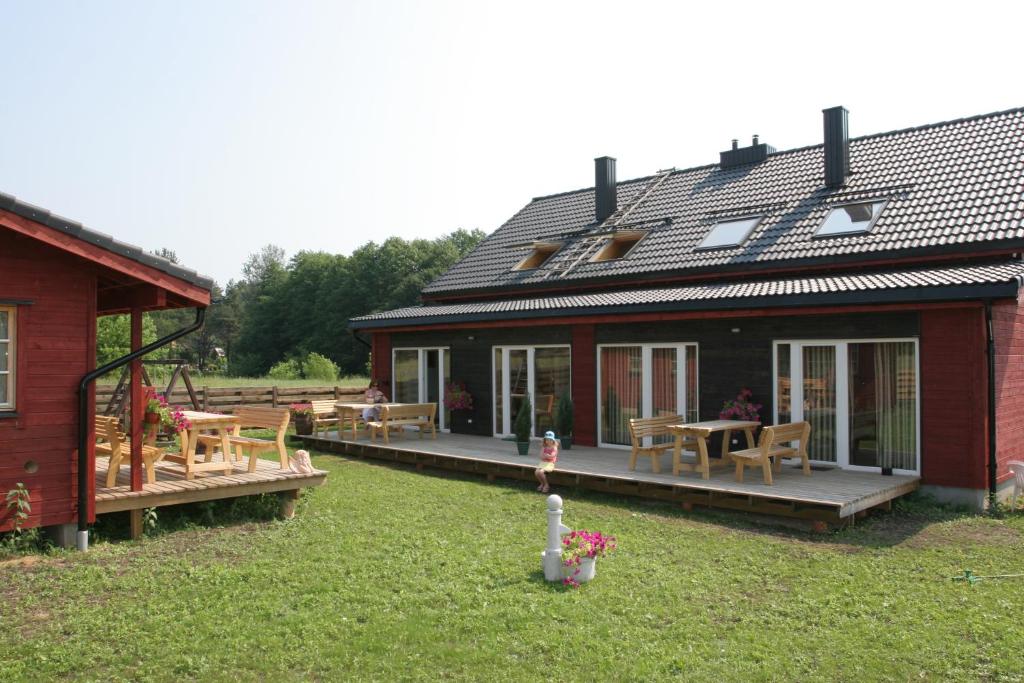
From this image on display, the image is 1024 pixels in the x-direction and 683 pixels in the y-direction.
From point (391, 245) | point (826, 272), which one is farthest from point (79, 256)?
point (391, 245)

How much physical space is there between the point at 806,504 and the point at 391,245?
54721 millimetres

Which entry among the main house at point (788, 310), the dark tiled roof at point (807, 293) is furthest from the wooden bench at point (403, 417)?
the dark tiled roof at point (807, 293)

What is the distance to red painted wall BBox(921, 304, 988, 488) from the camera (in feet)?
30.1

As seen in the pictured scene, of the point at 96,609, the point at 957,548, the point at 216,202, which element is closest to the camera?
the point at 96,609

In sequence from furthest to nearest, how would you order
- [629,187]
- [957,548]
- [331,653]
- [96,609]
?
[629,187] < [957,548] < [96,609] < [331,653]

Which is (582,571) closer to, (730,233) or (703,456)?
(703,456)

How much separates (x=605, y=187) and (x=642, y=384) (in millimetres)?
7344

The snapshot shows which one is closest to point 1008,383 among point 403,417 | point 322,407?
point 403,417

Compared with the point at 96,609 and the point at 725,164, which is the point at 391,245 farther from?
the point at 96,609

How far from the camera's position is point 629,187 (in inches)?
769

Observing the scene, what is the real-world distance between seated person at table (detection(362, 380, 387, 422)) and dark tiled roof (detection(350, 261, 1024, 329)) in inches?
84.6

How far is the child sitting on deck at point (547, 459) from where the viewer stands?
10.3m

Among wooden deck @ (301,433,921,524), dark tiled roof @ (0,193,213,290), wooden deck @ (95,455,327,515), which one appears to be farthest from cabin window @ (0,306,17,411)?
wooden deck @ (301,433,921,524)

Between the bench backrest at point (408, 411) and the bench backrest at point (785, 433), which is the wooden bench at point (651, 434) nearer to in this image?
the bench backrest at point (785, 433)
